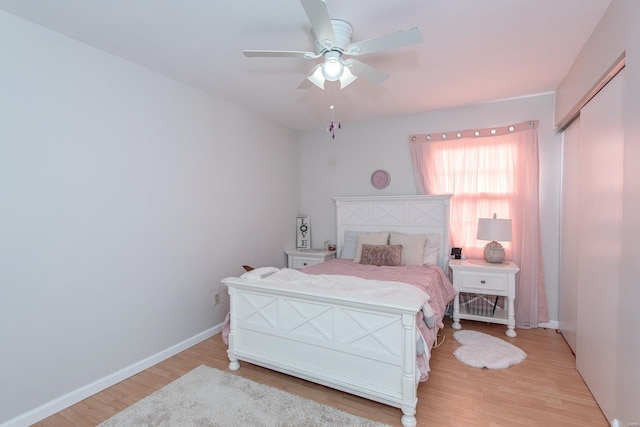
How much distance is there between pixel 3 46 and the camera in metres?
1.91

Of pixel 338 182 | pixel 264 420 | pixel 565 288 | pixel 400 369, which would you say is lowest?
pixel 264 420

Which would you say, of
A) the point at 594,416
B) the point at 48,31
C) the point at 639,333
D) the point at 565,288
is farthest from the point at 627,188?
the point at 48,31

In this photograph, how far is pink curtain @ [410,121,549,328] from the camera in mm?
3400

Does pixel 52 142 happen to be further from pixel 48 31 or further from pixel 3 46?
pixel 48 31

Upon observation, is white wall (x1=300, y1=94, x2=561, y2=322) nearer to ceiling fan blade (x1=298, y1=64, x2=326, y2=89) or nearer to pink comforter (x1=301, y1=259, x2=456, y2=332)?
pink comforter (x1=301, y1=259, x2=456, y2=332)

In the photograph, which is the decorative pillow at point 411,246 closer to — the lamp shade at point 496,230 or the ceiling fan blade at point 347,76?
the lamp shade at point 496,230

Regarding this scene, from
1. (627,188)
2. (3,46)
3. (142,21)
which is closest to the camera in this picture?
(627,188)

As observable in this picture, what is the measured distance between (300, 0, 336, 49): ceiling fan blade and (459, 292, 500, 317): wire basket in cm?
323

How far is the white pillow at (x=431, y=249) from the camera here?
11.9 ft

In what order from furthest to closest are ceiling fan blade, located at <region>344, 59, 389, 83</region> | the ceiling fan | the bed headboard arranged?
the bed headboard → ceiling fan blade, located at <region>344, 59, 389, 83</region> → the ceiling fan

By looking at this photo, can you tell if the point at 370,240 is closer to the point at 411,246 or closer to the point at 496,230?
the point at 411,246

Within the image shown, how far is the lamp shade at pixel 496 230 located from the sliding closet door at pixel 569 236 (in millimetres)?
508

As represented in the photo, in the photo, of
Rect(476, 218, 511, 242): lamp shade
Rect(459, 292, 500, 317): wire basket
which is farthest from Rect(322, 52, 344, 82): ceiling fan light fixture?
Rect(459, 292, 500, 317): wire basket

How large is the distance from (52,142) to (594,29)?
3.75 metres
